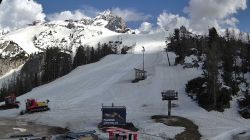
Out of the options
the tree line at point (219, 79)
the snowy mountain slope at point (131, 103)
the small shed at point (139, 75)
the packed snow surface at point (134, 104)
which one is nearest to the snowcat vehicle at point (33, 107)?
the packed snow surface at point (134, 104)

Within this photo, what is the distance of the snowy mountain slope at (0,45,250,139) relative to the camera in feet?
189

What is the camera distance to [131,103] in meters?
81.2

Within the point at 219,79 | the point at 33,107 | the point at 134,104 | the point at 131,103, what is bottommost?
the point at 33,107

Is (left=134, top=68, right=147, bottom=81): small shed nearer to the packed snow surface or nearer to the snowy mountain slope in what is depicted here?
the packed snow surface

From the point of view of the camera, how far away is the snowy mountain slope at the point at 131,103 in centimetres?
5753

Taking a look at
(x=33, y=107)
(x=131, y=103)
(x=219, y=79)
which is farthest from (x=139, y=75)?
(x=33, y=107)

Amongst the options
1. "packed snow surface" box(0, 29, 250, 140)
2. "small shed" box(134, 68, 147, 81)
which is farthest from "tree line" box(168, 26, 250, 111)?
"small shed" box(134, 68, 147, 81)

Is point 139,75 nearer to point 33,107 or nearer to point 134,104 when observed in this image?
point 134,104

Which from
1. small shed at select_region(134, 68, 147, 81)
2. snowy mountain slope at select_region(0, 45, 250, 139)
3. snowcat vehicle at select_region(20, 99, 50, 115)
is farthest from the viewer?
small shed at select_region(134, 68, 147, 81)

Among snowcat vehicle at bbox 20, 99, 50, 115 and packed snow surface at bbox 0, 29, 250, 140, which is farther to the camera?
snowcat vehicle at bbox 20, 99, 50, 115

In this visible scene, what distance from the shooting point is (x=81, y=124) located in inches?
2263

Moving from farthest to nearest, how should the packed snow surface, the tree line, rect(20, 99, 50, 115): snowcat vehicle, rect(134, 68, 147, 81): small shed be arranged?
rect(134, 68, 147, 81): small shed → the tree line → rect(20, 99, 50, 115): snowcat vehicle → the packed snow surface

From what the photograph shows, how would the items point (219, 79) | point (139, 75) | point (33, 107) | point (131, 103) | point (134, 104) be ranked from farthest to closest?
point (139, 75)
point (219, 79)
point (131, 103)
point (134, 104)
point (33, 107)

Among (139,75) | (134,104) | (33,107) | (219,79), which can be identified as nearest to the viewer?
(33,107)
